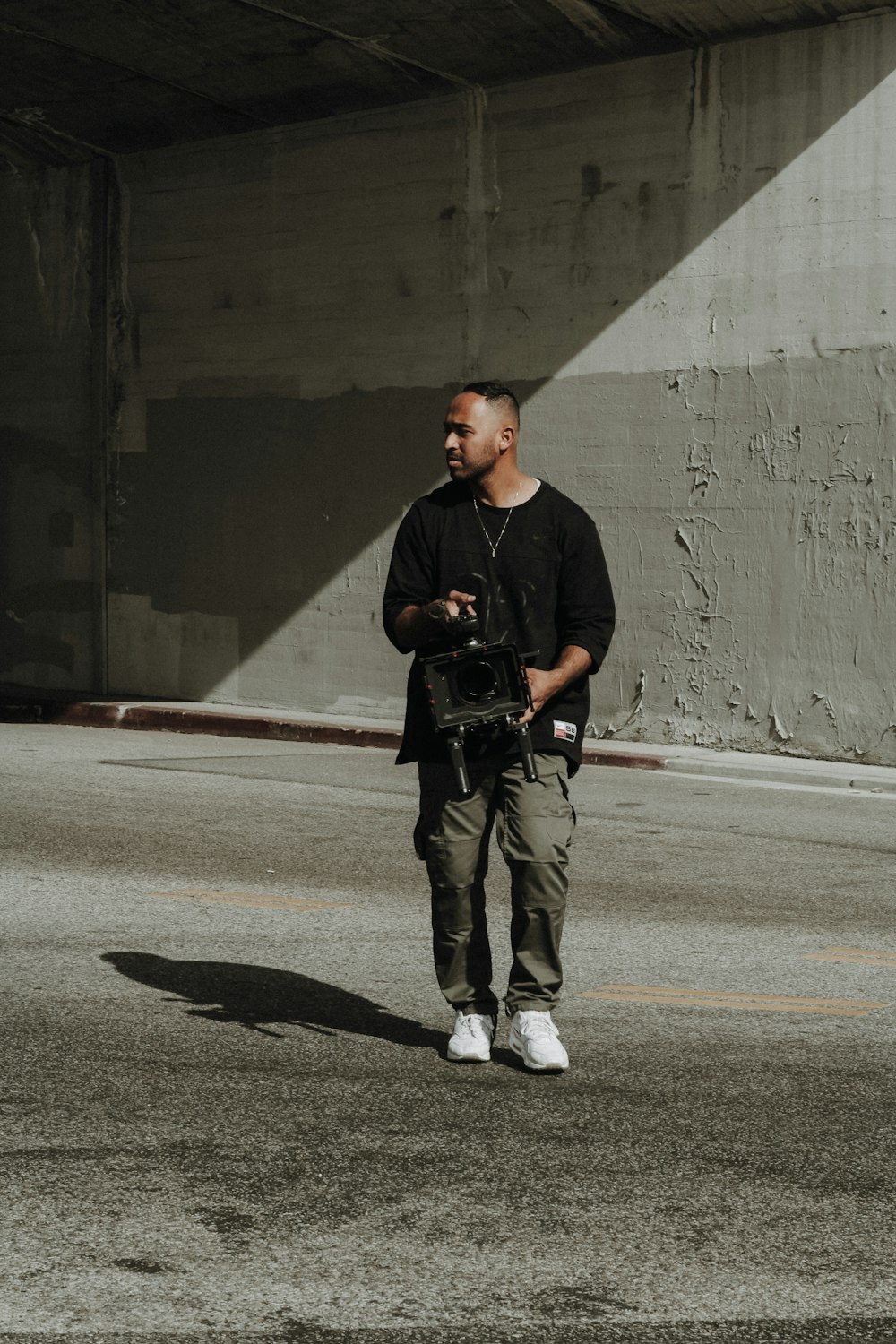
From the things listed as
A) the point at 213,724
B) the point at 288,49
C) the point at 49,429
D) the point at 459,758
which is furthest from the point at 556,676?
the point at 49,429

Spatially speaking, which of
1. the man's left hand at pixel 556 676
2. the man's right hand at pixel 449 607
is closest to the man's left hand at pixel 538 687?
the man's left hand at pixel 556 676

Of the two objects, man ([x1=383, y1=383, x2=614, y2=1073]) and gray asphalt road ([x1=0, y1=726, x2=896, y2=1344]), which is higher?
man ([x1=383, y1=383, x2=614, y2=1073])

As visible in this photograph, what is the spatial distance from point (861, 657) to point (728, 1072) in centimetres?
897

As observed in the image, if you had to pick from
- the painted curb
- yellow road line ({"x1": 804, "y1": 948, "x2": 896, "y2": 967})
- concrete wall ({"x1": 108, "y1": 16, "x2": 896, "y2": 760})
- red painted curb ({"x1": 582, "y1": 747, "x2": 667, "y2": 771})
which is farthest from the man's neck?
concrete wall ({"x1": 108, "y1": 16, "x2": 896, "y2": 760})

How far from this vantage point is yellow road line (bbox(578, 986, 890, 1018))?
6.25 meters

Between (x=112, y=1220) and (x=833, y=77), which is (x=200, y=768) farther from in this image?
(x=112, y=1220)

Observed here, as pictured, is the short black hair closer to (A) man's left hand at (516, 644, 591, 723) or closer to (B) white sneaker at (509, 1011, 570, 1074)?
(A) man's left hand at (516, 644, 591, 723)

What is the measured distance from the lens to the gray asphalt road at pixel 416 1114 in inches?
145

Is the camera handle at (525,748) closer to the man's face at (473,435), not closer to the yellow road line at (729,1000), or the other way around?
the man's face at (473,435)

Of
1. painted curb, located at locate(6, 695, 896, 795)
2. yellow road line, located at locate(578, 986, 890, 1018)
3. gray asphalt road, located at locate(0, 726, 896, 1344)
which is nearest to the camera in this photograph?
gray asphalt road, located at locate(0, 726, 896, 1344)

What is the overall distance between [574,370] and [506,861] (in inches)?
408

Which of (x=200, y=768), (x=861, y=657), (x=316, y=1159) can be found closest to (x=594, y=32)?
(x=861, y=657)

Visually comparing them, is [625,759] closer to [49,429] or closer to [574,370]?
[574,370]

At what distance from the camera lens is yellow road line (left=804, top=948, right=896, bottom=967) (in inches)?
98.4
